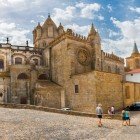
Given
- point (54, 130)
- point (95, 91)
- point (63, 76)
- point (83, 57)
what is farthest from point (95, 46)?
point (54, 130)

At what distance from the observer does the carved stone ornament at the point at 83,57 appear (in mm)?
39031

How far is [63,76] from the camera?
38000 millimetres

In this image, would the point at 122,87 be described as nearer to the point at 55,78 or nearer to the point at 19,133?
the point at 55,78

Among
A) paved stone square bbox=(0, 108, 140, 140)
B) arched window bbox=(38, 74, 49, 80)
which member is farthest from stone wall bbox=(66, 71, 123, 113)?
paved stone square bbox=(0, 108, 140, 140)

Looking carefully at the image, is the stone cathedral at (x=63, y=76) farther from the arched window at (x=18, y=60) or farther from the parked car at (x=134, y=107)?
the parked car at (x=134, y=107)

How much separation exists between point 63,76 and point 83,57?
14.2ft

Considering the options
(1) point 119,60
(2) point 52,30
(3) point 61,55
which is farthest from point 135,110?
(2) point 52,30

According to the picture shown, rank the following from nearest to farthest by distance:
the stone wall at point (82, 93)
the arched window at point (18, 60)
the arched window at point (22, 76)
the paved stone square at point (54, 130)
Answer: the paved stone square at point (54, 130)
the stone wall at point (82, 93)
the arched window at point (22, 76)
the arched window at point (18, 60)

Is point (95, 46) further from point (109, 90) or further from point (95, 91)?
point (95, 91)

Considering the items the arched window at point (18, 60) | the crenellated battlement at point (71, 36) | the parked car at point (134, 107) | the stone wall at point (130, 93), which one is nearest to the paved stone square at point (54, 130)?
the parked car at point (134, 107)

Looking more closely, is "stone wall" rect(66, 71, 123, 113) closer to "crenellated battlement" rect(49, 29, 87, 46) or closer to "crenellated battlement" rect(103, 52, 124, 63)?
"crenellated battlement" rect(49, 29, 87, 46)

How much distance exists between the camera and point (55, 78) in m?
40.6

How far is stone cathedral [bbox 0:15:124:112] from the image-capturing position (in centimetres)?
3306

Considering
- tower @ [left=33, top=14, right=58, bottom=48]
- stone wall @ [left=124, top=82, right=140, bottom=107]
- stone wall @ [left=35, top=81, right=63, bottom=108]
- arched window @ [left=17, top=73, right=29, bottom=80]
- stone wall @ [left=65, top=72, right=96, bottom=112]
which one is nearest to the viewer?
stone wall @ [left=65, top=72, right=96, bottom=112]
